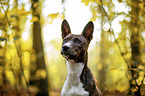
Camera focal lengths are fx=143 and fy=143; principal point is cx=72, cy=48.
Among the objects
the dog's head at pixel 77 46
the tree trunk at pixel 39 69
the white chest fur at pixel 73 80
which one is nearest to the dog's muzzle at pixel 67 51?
the dog's head at pixel 77 46

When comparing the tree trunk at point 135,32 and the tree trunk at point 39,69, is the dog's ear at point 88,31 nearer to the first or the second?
the tree trunk at point 135,32

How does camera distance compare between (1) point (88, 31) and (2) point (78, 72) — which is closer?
(2) point (78, 72)

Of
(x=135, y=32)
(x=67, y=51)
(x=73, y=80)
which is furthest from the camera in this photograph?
(x=135, y=32)

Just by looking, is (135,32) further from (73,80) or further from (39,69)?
(39,69)

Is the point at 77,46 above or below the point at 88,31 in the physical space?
below

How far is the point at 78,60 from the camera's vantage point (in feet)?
8.93

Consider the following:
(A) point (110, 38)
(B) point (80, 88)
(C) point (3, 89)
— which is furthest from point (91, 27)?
(C) point (3, 89)

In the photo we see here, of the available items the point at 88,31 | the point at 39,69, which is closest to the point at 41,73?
the point at 39,69

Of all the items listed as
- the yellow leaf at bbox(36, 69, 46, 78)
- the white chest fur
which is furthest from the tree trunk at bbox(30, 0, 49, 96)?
the white chest fur

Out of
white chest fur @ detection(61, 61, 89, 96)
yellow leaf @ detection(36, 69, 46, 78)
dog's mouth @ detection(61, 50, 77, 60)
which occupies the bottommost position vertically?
yellow leaf @ detection(36, 69, 46, 78)

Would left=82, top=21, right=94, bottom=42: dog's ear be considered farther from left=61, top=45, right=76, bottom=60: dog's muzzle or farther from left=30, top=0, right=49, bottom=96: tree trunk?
left=30, top=0, right=49, bottom=96: tree trunk

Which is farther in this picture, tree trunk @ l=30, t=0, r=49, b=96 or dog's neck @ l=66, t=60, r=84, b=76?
tree trunk @ l=30, t=0, r=49, b=96

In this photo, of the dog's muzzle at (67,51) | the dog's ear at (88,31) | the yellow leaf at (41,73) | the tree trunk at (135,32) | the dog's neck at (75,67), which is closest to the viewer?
the dog's muzzle at (67,51)

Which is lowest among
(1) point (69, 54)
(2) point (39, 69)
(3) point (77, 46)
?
(2) point (39, 69)
